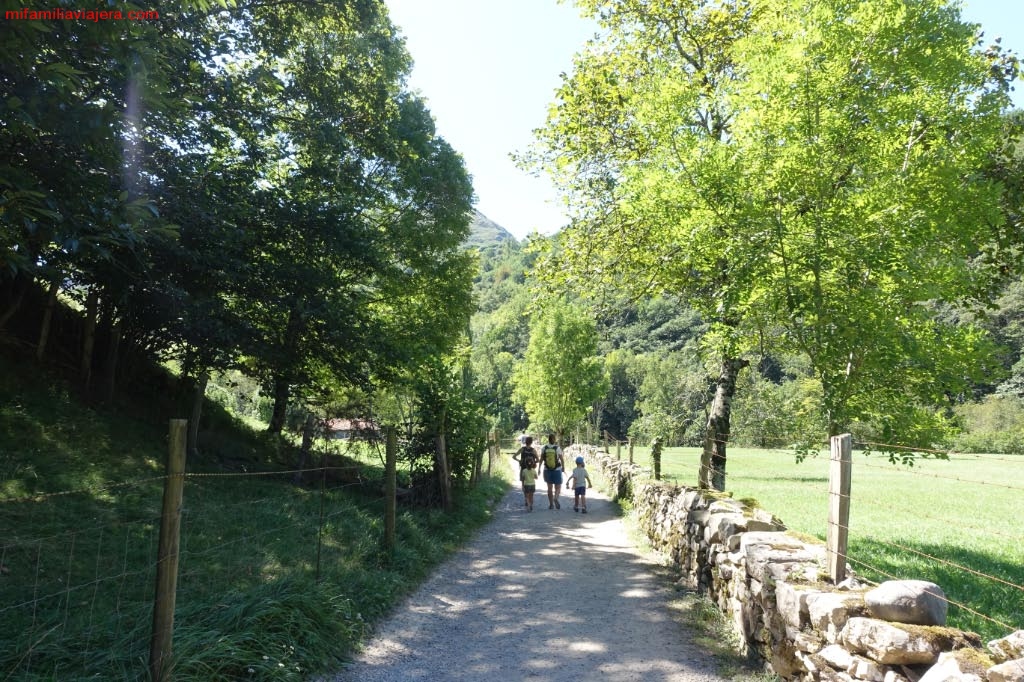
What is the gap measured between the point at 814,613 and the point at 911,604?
0.73m

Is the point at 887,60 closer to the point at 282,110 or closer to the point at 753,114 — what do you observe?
the point at 753,114

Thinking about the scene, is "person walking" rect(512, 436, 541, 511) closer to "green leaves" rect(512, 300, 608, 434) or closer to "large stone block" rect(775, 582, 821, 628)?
"large stone block" rect(775, 582, 821, 628)

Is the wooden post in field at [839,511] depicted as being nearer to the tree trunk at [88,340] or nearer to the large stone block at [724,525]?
the large stone block at [724,525]

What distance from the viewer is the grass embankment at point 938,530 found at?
5.68 metres

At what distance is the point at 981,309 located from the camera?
861 cm

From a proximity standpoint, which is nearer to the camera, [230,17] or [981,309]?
[981,309]

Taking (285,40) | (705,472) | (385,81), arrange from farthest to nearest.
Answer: (385,81), (285,40), (705,472)

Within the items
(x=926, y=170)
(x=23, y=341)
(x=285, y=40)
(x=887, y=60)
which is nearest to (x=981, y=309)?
(x=926, y=170)

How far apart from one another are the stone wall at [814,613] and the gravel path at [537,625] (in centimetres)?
58

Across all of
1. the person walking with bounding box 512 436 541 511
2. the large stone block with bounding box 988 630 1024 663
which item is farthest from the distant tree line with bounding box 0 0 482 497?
the large stone block with bounding box 988 630 1024 663

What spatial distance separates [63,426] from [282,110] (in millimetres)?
6911

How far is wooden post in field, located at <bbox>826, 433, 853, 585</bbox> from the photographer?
4.58 metres

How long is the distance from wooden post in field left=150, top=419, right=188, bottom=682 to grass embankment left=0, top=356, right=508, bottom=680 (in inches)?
5.7

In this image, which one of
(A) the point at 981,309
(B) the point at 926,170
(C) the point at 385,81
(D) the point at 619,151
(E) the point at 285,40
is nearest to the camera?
(B) the point at 926,170
